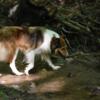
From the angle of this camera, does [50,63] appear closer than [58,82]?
No

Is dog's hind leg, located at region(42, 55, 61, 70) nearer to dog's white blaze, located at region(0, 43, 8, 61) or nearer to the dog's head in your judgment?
the dog's head

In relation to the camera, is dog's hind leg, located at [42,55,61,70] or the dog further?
dog's hind leg, located at [42,55,61,70]

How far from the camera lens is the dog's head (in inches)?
275

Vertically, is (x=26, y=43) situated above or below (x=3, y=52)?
above

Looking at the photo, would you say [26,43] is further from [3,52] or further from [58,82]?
[58,82]

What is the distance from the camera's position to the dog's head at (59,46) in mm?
6973

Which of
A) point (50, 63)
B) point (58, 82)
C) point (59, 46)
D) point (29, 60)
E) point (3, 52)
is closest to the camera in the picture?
point (58, 82)

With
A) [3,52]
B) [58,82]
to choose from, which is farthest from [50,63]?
[3,52]

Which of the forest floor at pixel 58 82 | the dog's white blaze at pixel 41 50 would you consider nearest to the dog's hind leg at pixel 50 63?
the forest floor at pixel 58 82

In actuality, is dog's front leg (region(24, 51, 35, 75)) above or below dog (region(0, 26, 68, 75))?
below

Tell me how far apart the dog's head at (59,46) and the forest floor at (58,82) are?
274 millimetres

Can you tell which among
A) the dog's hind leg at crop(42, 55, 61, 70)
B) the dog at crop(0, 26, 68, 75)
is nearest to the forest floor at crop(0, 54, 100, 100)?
the dog's hind leg at crop(42, 55, 61, 70)

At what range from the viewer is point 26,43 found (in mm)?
6855

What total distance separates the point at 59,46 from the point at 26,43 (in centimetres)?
61
